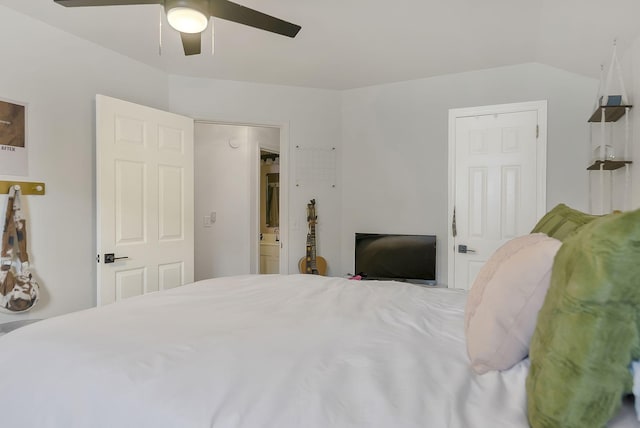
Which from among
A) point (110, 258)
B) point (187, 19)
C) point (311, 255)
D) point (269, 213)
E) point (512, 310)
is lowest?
point (311, 255)

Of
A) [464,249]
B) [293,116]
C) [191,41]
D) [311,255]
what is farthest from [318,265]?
[191,41]

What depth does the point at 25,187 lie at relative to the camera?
2361mm

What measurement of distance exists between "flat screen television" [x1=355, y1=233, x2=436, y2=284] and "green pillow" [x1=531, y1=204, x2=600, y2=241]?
6.16 ft

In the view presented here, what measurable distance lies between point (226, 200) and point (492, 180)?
287 centimetres

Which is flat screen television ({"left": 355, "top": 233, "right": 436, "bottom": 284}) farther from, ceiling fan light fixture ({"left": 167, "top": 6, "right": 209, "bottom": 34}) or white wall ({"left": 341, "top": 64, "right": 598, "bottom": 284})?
ceiling fan light fixture ({"left": 167, "top": 6, "right": 209, "bottom": 34})

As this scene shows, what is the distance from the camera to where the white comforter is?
2.53 ft

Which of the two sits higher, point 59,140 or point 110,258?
point 59,140

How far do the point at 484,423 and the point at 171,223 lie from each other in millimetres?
2977

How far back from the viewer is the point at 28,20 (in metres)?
2.41

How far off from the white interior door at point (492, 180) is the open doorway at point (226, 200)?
6.42 feet

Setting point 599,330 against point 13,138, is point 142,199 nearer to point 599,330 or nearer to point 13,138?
point 13,138

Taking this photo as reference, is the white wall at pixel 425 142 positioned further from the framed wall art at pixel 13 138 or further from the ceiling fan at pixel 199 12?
the framed wall art at pixel 13 138

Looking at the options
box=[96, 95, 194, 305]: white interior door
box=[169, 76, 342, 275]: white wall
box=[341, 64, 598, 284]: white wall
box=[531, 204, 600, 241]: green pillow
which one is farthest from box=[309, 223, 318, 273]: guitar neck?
box=[531, 204, 600, 241]: green pillow

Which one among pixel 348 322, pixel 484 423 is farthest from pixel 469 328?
pixel 348 322
